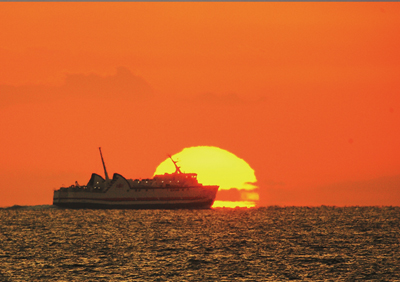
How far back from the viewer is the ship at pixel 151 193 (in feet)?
541

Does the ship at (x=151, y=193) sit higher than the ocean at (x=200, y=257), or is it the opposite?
the ship at (x=151, y=193)

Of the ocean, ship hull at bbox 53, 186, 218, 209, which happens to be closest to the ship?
ship hull at bbox 53, 186, 218, 209

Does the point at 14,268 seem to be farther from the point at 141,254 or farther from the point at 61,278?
the point at 141,254

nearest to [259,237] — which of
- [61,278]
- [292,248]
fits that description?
[292,248]

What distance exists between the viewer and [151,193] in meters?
167

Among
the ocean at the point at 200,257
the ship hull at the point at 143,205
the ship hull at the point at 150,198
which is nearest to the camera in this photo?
the ocean at the point at 200,257

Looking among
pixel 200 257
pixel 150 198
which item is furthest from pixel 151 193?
pixel 200 257

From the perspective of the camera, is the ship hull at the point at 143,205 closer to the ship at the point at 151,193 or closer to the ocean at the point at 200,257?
the ship at the point at 151,193

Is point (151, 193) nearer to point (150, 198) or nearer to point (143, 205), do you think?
point (150, 198)

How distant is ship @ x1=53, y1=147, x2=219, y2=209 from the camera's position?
541 feet

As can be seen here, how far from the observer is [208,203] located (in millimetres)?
168250

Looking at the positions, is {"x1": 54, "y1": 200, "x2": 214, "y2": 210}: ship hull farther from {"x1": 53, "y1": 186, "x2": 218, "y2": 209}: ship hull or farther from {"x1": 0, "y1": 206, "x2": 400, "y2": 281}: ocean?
{"x1": 0, "y1": 206, "x2": 400, "y2": 281}: ocean

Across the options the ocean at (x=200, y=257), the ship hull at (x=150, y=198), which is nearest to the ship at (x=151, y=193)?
the ship hull at (x=150, y=198)

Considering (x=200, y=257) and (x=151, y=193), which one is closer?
(x=200, y=257)
